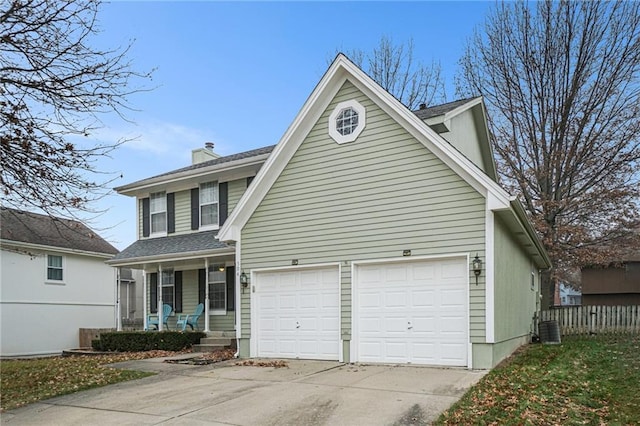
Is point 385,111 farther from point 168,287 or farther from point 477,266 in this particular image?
point 168,287

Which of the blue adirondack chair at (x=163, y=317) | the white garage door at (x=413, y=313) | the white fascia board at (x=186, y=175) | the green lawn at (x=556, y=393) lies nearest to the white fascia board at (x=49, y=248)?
the white fascia board at (x=186, y=175)

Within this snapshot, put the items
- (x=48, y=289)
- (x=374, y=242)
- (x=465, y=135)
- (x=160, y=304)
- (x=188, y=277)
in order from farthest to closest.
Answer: (x=48, y=289) → (x=188, y=277) → (x=160, y=304) → (x=465, y=135) → (x=374, y=242)

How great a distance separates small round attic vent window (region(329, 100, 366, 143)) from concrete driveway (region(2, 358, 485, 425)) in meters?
5.09

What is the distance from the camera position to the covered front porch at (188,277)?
617 inches

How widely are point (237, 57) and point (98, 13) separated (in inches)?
302

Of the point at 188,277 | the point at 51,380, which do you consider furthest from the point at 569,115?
the point at 51,380

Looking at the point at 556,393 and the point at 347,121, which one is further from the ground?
the point at 347,121

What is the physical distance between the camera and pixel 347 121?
11.4m

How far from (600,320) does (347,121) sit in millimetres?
11962

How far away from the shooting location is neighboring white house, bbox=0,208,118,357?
62.2ft

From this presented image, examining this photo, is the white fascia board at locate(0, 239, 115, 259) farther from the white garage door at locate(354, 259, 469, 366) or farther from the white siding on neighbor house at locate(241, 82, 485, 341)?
the white garage door at locate(354, 259, 469, 366)

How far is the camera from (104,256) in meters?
22.8

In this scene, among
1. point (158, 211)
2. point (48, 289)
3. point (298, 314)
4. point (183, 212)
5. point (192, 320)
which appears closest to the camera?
point (298, 314)

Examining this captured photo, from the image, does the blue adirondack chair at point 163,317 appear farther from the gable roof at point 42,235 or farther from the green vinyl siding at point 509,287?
the green vinyl siding at point 509,287
